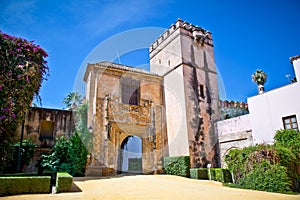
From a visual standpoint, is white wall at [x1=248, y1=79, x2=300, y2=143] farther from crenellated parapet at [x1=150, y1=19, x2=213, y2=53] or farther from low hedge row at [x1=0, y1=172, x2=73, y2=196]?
low hedge row at [x1=0, y1=172, x2=73, y2=196]

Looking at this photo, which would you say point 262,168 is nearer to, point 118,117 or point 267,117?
point 267,117

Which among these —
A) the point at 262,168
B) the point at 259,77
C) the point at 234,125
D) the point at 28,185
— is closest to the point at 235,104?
the point at 259,77

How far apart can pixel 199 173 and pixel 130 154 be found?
6701 millimetres

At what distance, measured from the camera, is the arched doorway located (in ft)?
52.6

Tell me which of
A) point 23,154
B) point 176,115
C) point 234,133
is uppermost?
point 176,115

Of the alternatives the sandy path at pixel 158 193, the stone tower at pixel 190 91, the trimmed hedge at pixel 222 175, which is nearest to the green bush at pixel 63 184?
the sandy path at pixel 158 193

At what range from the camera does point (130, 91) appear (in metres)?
16.2

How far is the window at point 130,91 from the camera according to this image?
15.9 m

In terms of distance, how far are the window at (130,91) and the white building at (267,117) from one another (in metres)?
7.23

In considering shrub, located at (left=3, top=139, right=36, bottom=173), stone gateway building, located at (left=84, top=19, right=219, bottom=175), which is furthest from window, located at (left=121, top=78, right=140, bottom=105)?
shrub, located at (left=3, top=139, right=36, bottom=173)

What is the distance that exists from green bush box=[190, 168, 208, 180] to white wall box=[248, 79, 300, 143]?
376cm

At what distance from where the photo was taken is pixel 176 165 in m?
14.5

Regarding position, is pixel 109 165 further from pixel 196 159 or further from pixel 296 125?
pixel 296 125

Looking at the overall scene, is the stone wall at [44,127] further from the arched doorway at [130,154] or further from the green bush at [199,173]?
the green bush at [199,173]
